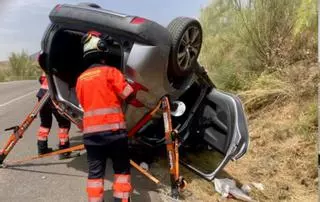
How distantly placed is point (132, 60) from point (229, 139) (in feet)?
4.85

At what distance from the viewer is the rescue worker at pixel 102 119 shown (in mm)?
4762

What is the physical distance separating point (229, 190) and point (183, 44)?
1.71 m

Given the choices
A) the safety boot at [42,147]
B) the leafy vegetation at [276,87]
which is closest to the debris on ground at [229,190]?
the leafy vegetation at [276,87]

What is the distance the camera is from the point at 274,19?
10.3 meters

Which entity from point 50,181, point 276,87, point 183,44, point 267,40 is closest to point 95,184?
point 50,181

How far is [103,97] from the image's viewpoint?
15.6ft

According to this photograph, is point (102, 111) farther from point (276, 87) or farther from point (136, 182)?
point (276, 87)

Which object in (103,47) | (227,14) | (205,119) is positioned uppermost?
(103,47)

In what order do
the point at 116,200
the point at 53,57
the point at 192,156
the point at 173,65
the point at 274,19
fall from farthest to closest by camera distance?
the point at 274,19
the point at 192,156
the point at 53,57
the point at 173,65
the point at 116,200

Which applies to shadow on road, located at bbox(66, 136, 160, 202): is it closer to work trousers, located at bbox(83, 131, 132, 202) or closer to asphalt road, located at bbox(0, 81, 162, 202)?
asphalt road, located at bbox(0, 81, 162, 202)

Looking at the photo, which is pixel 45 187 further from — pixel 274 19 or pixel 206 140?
pixel 274 19

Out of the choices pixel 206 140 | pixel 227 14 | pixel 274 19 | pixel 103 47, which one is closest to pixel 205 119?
pixel 206 140

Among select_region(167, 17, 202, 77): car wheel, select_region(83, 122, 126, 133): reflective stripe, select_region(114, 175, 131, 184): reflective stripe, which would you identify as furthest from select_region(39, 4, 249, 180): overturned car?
select_region(114, 175, 131, 184): reflective stripe

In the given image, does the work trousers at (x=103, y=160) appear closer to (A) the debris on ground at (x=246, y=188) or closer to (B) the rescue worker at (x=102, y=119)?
(B) the rescue worker at (x=102, y=119)
